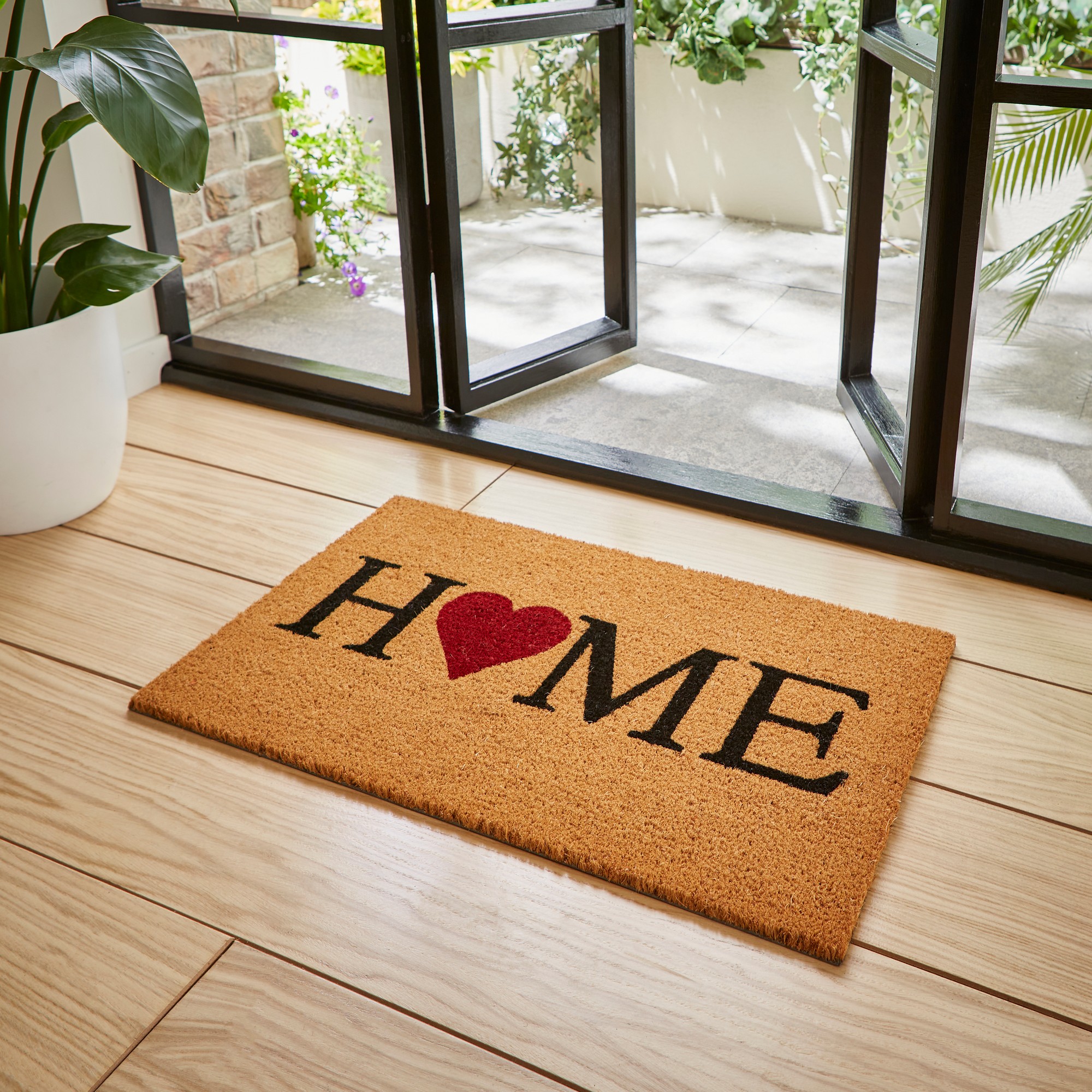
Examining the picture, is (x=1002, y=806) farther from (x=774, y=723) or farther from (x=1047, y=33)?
(x=1047, y=33)

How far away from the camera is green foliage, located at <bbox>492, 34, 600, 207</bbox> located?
203 cm

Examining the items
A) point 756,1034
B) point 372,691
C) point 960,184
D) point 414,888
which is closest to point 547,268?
point 960,184

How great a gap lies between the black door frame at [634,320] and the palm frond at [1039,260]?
0.07 m

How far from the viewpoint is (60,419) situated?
1.69 metres

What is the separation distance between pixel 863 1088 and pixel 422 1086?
15.0 inches

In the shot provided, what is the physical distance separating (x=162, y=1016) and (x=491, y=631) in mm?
642

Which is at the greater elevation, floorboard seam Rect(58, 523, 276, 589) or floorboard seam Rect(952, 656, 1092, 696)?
floorboard seam Rect(58, 523, 276, 589)

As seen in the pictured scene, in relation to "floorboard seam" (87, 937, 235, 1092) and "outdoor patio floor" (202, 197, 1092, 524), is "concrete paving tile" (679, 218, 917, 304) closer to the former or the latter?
"outdoor patio floor" (202, 197, 1092, 524)

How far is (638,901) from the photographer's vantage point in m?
1.13

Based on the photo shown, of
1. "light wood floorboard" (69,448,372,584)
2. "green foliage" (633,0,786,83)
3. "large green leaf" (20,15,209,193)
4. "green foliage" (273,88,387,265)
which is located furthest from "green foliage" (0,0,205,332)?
"green foliage" (633,0,786,83)

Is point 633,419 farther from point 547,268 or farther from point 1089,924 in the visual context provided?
point 1089,924

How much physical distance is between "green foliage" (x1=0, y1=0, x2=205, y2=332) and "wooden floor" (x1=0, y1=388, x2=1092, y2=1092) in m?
0.51

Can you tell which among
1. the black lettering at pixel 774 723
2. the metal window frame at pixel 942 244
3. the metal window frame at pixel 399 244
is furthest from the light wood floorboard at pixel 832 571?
the metal window frame at pixel 399 244

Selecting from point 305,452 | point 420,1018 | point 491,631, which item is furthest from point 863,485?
point 420,1018
